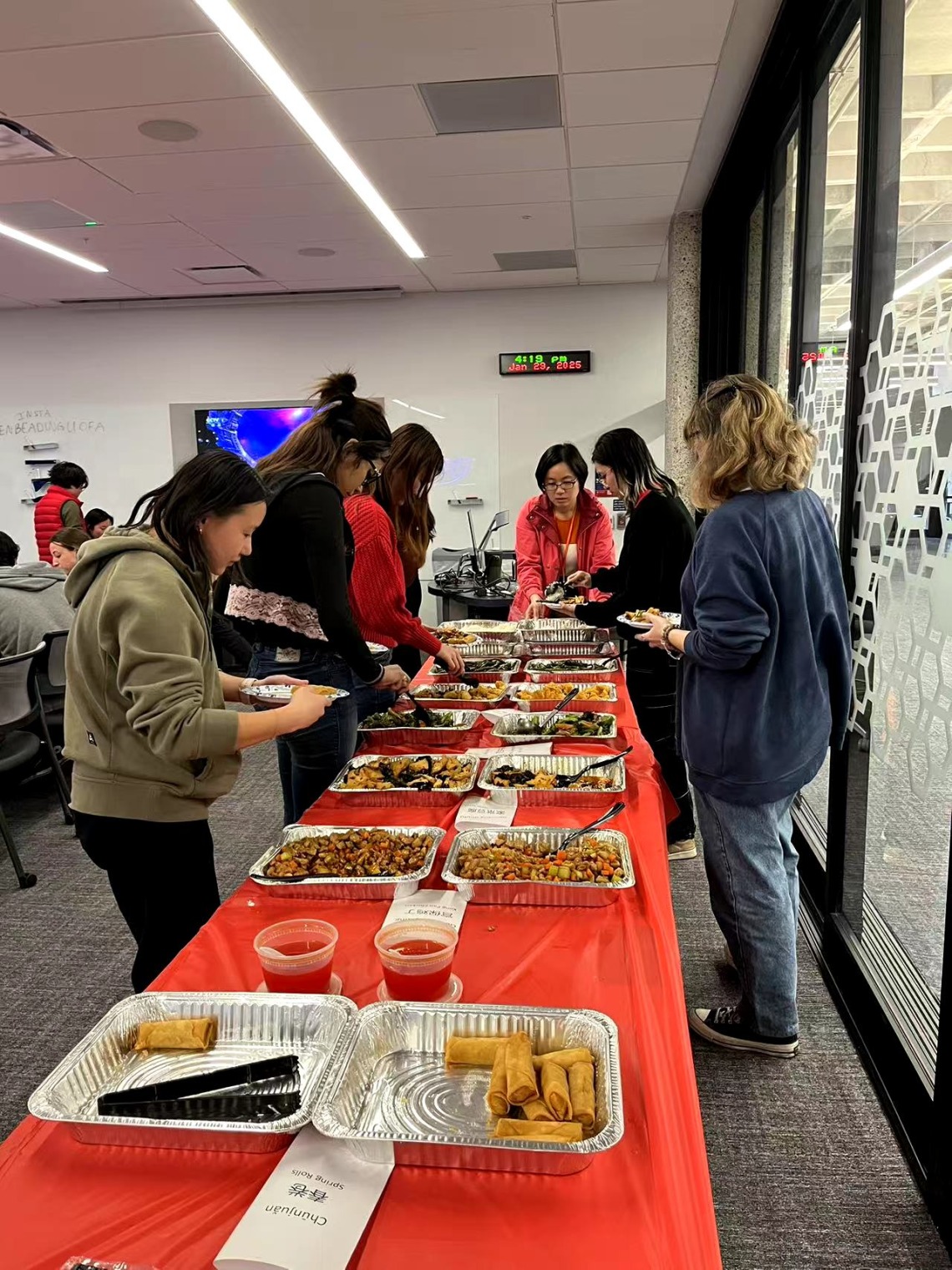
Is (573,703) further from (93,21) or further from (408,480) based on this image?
(93,21)

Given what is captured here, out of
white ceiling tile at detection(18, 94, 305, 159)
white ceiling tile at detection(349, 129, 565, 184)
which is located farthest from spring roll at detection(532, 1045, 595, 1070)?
white ceiling tile at detection(349, 129, 565, 184)

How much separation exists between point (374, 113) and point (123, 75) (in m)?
0.91

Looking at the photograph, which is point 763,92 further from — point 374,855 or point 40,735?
point 40,735

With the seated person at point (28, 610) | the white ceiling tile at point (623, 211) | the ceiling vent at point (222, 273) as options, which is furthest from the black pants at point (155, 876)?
the ceiling vent at point (222, 273)

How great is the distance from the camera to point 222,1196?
0.84 meters

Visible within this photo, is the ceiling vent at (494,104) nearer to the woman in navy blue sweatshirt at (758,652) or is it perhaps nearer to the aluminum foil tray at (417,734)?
the woman in navy blue sweatshirt at (758,652)

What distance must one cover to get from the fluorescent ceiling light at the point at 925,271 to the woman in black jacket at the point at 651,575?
1039mm

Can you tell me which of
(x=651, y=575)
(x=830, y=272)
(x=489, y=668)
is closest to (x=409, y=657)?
(x=489, y=668)

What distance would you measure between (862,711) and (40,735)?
306 centimetres

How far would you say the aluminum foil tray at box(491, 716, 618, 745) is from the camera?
7.17ft

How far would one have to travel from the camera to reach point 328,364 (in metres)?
6.80

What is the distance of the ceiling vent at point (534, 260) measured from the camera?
552 centimetres

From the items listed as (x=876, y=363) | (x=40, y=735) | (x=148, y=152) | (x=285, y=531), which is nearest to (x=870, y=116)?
(x=876, y=363)

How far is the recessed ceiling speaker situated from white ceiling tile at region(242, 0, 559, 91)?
60 cm
